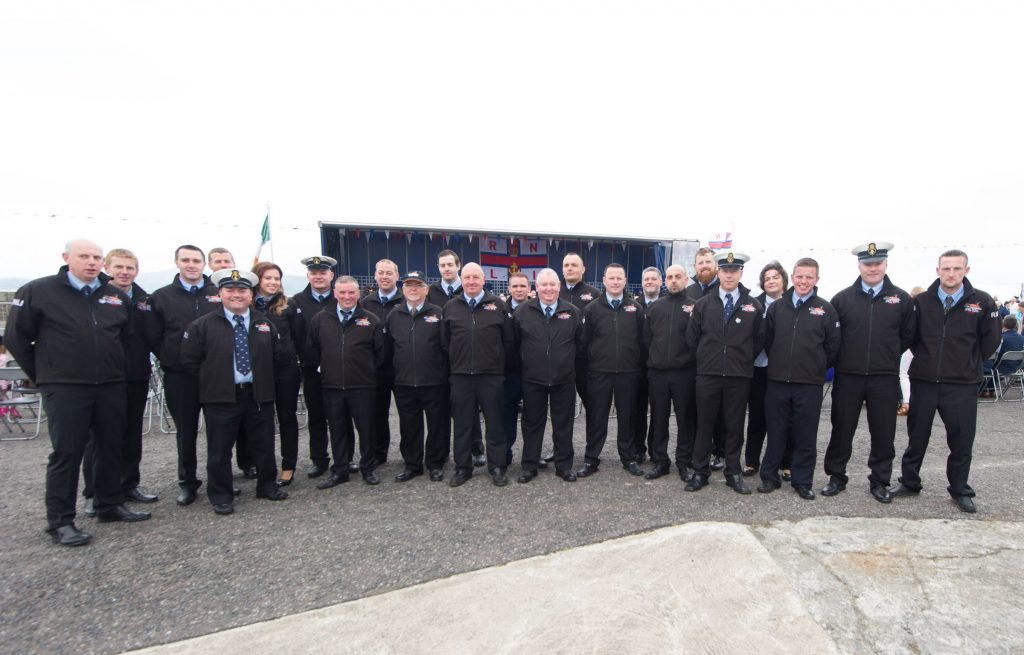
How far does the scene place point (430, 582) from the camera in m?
2.99

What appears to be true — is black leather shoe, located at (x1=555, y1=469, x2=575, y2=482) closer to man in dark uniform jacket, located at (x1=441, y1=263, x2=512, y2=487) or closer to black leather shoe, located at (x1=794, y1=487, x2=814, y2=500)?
man in dark uniform jacket, located at (x1=441, y1=263, x2=512, y2=487)

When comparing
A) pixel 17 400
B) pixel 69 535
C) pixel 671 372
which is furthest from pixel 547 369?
pixel 17 400

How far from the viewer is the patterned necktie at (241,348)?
164 inches

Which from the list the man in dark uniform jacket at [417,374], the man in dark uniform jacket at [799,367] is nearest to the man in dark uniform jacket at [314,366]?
the man in dark uniform jacket at [417,374]

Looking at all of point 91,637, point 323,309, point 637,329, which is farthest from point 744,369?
point 91,637

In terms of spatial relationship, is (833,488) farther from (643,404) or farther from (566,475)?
(566,475)

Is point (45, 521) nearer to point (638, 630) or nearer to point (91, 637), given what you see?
point (91, 637)

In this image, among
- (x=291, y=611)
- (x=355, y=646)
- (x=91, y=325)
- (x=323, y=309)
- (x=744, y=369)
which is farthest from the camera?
(x=323, y=309)

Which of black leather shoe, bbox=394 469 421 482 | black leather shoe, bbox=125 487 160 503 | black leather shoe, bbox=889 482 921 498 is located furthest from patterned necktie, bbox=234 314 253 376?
black leather shoe, bbox=889 482 921 498

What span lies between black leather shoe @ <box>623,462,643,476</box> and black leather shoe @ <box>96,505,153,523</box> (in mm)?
4009

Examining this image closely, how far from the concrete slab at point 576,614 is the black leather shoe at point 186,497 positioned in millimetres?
2110

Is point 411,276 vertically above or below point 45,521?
above

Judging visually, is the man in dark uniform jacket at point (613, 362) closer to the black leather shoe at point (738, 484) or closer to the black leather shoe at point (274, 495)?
the black leather shoe at point (738, 484)

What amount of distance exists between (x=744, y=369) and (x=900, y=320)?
125 cm
